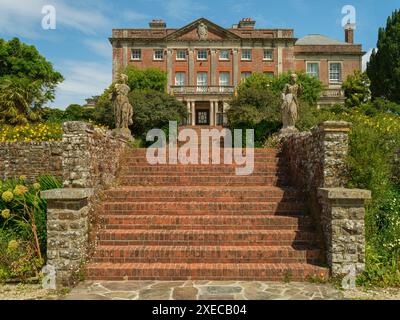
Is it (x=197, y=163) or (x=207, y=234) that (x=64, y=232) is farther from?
(x=197, y=163)

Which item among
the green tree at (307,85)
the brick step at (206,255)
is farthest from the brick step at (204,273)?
the green tree at (307,85)

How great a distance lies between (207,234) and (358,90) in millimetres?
29520

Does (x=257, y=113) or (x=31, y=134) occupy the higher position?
(x=257, y=113)

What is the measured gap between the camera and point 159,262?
19.5 ft

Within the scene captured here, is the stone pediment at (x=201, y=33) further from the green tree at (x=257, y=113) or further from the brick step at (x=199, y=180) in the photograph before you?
the brick step at (x=199, y=180)

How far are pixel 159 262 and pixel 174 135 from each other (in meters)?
12.7

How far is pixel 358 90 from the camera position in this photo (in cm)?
3100

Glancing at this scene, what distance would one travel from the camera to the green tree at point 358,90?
30.3 metres

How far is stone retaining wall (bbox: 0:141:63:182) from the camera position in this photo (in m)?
9.04

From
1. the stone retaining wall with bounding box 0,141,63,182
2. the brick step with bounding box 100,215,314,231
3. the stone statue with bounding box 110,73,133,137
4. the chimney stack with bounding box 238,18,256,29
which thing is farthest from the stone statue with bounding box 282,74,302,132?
the chimney stack with bounding box 238,18,256,29

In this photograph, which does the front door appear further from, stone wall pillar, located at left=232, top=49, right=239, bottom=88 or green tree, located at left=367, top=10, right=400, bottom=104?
green tree, located at left=367, top=10, right=400, bottom=104

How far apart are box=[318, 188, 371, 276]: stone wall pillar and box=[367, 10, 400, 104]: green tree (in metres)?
27.8

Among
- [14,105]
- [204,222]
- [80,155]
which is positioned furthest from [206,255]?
[14,105]

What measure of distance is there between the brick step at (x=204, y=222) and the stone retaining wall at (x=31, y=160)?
3.27m
